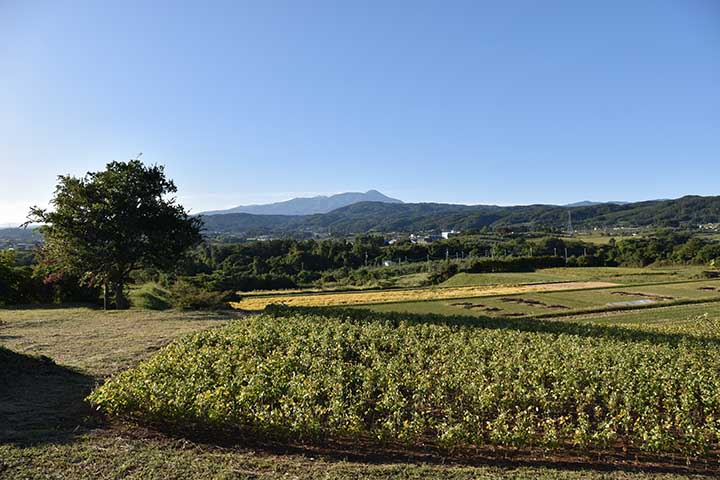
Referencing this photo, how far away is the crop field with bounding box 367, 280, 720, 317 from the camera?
115 feet

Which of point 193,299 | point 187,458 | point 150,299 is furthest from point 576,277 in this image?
point 187,458

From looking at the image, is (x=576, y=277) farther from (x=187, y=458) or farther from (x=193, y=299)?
(x=187, y=458)

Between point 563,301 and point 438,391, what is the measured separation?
1349 inches

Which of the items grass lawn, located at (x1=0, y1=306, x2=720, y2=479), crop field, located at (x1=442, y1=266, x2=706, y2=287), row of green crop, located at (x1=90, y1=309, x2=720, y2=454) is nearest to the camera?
grass lawn, located at (x1=0, y1=306, x2=720, y2=479)

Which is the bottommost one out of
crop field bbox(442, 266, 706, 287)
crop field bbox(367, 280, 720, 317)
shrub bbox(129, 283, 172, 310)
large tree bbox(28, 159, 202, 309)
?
crop field bbox(442, 266, 706, 287)

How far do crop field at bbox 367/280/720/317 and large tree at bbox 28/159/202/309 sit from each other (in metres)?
15.7

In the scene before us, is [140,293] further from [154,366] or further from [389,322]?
[154,366]

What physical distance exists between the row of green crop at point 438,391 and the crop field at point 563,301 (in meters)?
19.6

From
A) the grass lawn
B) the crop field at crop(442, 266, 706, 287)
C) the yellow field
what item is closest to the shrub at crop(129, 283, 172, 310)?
the yellow field

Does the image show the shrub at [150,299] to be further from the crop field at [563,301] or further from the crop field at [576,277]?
the crop field at [576,277]

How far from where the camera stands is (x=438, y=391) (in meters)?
9.19

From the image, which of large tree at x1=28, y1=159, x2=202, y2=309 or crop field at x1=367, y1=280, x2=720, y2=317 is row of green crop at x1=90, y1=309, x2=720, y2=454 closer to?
large tree at x1=28, y1=159, x2=202, y2=309

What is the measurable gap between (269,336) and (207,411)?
232 inches

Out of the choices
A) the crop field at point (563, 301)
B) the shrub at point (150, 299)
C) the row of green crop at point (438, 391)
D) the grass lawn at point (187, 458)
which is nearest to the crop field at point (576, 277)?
the crop field at point (563, 301)
